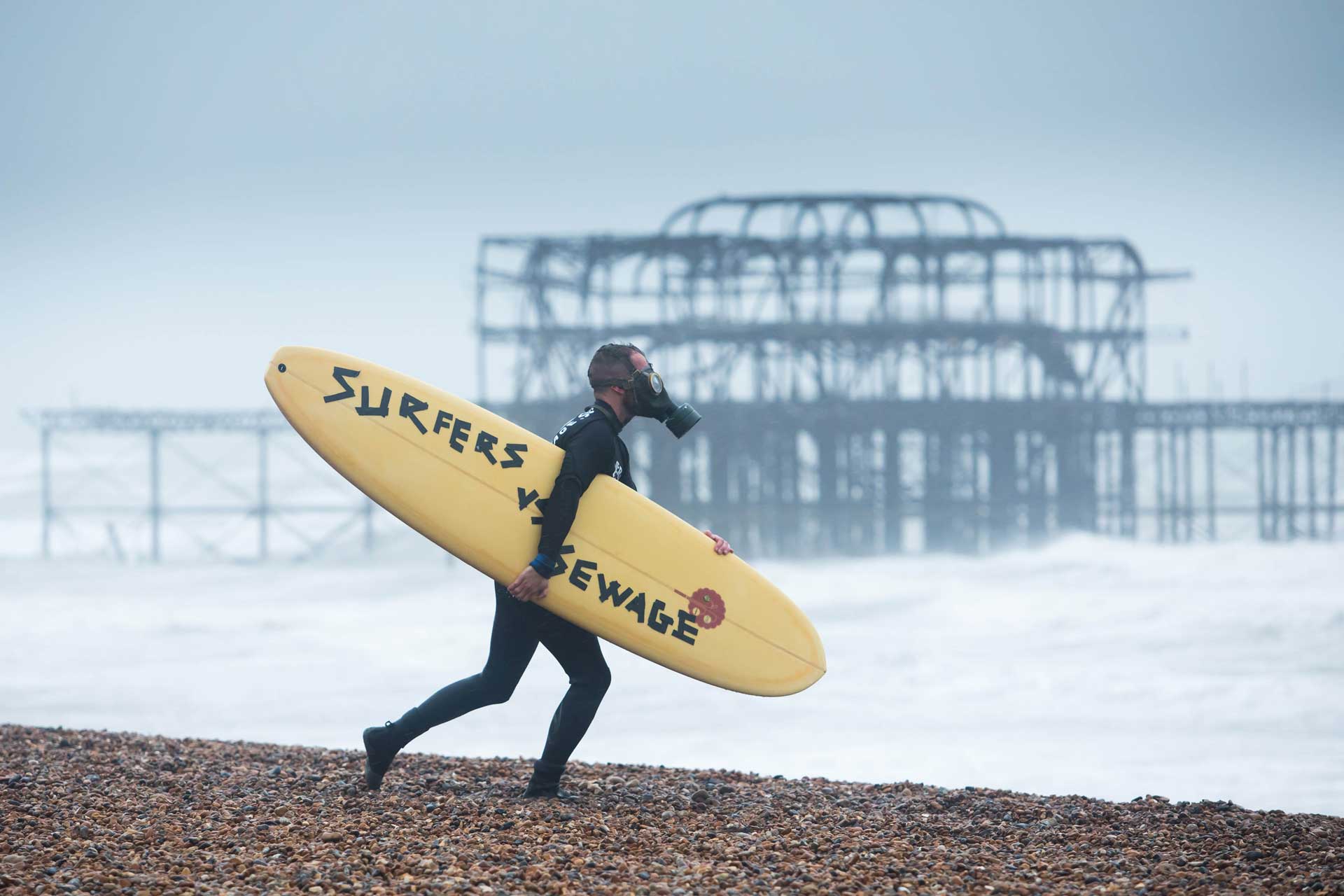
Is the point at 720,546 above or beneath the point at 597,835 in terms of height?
above

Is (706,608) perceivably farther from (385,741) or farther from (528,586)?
(385,741)

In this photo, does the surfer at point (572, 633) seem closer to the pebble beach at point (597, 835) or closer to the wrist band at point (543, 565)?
the wrist band at point (543, 565)

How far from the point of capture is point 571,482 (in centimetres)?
442

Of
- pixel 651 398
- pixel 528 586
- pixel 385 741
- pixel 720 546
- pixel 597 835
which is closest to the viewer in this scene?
pixel 597 835

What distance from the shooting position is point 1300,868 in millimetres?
3746

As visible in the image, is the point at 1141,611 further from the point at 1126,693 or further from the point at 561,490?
the point at 561,490

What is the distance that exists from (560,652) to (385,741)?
68cm

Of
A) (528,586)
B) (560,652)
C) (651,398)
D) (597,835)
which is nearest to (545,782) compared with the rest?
(560,652)

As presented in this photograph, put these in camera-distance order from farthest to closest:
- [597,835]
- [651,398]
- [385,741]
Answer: [385,741], [651,398], [597,835]

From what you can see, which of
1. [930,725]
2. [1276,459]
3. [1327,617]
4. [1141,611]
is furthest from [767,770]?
[1276,459]

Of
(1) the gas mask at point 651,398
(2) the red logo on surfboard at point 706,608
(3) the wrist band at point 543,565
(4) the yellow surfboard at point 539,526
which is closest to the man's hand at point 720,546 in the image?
(4) the yellow surfboard at point 539,526

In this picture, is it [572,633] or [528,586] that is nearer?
[528,586]

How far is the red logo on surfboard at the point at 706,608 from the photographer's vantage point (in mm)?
4980

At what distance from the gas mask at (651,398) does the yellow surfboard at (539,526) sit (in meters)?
0.35
